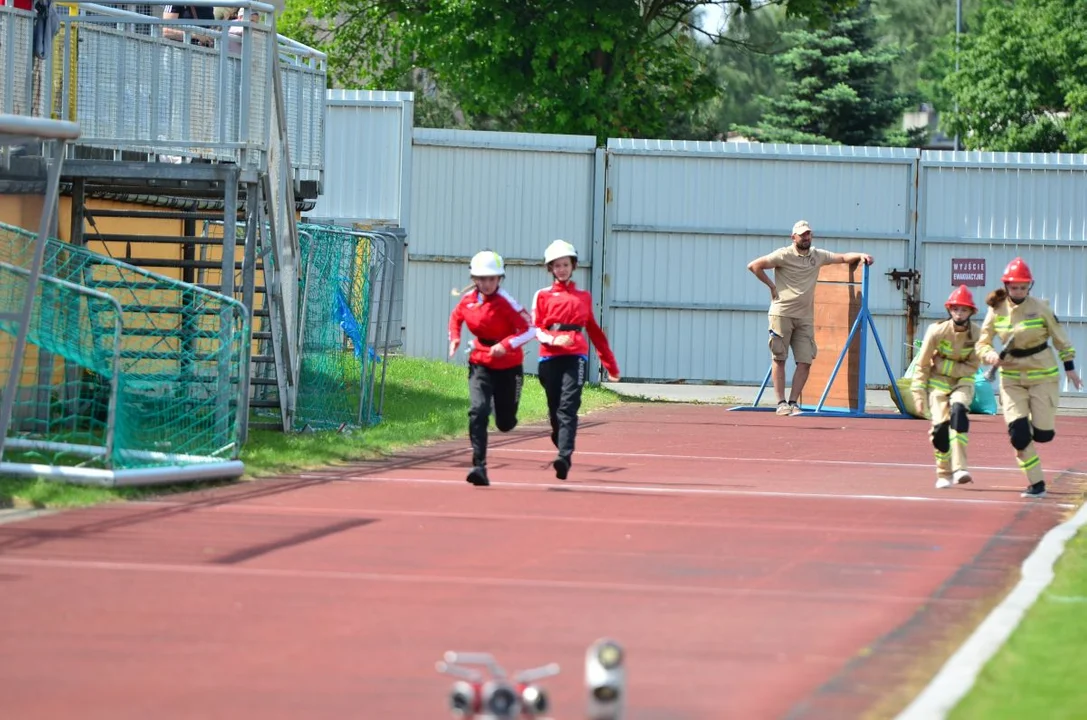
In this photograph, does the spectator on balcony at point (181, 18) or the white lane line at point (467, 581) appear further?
the spectator on balcony at point (181, 18)

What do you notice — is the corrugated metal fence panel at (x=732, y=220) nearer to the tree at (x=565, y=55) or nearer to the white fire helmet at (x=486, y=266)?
the tree at (x=565, y=55)

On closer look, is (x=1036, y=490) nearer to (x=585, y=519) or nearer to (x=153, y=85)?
(x=585, y=519)

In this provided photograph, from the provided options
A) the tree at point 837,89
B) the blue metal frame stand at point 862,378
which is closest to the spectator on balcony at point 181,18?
the blue metal frame stand at point 862,378

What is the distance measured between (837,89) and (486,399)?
47.2m

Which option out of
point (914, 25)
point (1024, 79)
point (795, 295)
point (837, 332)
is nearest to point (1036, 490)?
point (795, 295)

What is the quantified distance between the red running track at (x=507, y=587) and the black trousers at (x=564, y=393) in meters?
0.40

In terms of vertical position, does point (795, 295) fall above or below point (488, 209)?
below

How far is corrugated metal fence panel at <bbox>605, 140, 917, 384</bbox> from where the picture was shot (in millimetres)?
23375

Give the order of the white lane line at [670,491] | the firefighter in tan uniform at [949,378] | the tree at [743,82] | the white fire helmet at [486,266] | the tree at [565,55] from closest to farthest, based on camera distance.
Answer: the white lane line at [670,491] < the white fire helmet at [486,266] < the firefighter in tan uniform at [949,378] < the tree at [565,55] < the tree at [743,82]

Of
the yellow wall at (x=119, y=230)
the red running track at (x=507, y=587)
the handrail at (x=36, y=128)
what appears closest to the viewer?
the red running track at (x=507, y=587)

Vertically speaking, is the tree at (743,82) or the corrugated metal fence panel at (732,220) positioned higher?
the tree at (743,82)

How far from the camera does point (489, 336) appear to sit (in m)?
13.4

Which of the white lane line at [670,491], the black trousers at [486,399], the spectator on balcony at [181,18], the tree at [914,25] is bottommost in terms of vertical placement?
the white lane line at [670,491]

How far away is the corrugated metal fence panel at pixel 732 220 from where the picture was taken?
23375 millimetres
